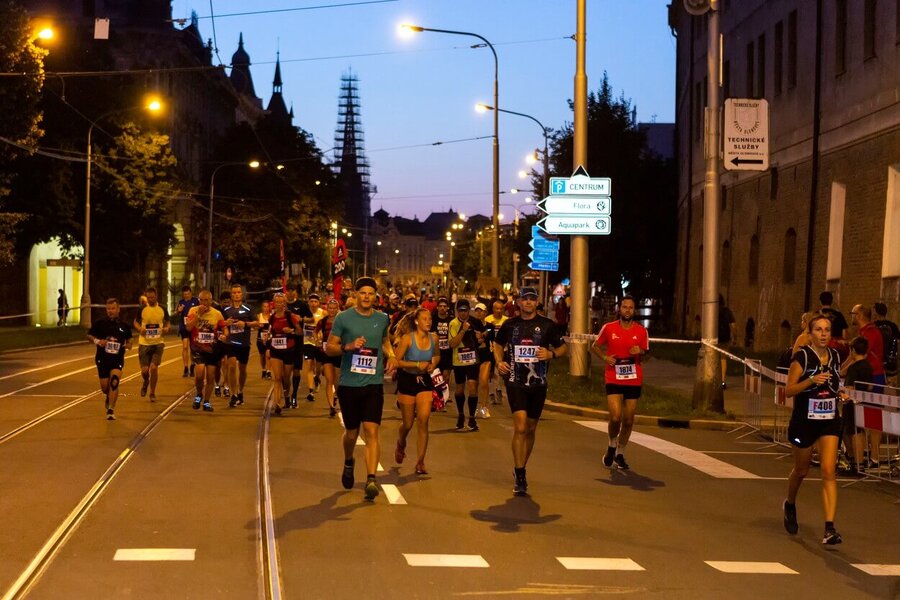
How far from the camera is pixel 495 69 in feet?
134

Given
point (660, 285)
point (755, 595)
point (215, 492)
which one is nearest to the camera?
point (755, 595)

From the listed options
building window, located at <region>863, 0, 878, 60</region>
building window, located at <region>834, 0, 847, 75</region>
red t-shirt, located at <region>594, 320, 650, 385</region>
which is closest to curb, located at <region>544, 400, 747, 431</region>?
red t-shirt, located at <region>594, 320, 650, 385</region>

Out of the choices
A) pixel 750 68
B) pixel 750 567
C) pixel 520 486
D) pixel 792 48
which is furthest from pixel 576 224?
pixel 750 68

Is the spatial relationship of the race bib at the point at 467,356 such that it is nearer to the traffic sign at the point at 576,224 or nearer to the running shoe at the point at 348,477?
the traffic sign at the point at 576,224

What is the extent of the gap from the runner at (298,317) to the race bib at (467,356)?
8.90ft

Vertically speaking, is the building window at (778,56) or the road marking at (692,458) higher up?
the building window at (778,56)

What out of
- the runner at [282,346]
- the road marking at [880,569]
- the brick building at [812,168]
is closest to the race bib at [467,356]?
the runner at [282,346]

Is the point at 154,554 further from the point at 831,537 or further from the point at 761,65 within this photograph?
the point at 761,65

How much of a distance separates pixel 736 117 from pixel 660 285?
121 ft

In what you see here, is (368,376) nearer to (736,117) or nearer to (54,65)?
(736,117)

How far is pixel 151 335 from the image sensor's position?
1927 cm

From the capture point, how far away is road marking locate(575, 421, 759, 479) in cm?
1322

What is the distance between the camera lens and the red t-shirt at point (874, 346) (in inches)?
562

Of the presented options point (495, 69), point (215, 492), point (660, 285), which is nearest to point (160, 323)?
point (215, 492)
